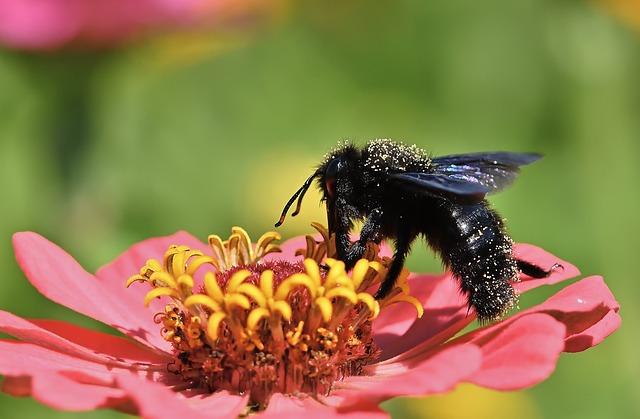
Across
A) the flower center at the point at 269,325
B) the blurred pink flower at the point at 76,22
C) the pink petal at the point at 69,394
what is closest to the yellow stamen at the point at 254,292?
the flower center at the point at 269,325

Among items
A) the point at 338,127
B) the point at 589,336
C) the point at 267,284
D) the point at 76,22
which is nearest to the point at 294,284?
the point at 267,284

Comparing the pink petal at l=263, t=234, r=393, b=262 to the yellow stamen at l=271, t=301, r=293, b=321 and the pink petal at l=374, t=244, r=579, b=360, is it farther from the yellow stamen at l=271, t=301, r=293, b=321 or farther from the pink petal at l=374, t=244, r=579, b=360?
the yellow stamen at l=271, t=301, r=293, b=321

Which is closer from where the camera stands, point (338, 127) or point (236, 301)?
point (236, 301)

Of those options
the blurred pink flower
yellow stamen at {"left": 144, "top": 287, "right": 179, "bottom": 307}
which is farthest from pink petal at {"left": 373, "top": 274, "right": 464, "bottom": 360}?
the blurred pink flower

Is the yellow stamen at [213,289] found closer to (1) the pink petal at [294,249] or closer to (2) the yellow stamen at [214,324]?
(2) the yellow stamen at [214,324]

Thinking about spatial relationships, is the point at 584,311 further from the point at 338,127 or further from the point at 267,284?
the point at 338,127

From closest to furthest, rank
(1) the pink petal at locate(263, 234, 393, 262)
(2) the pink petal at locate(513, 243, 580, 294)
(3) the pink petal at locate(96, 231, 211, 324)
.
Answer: (2) the pink petal at locate(513, 243, 580, 294)
(3) the pink petal at locate(96, 231, 211, 324)
(1) the pink petal at locate(263, 234, 393, 262)
